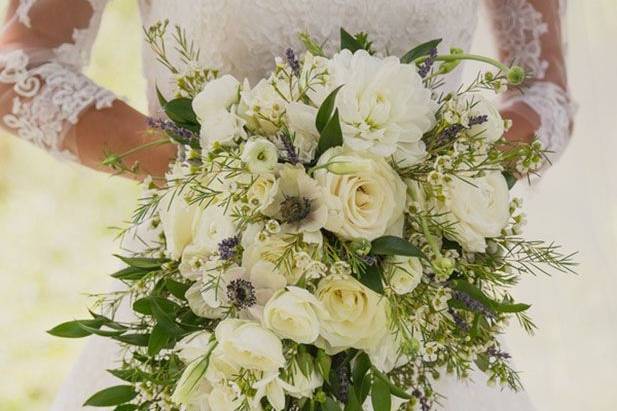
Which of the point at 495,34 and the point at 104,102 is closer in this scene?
the point at 104,102

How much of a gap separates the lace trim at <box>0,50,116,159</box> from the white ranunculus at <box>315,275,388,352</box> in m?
0.53

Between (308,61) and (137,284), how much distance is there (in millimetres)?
280

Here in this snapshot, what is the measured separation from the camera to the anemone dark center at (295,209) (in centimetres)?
71

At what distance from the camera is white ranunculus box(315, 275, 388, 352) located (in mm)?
718

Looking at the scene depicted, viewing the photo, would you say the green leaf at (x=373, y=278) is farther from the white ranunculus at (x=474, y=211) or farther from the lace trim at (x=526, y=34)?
the lace trim at (x=526, y=34)

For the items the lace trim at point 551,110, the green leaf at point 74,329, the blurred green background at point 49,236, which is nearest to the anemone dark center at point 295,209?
the green leaf at point 74,329

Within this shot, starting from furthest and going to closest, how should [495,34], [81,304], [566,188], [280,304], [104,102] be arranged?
[81,304]
[566,188]
[495,34]
[104,102]
[280,304]

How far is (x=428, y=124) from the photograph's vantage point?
776 millimetres

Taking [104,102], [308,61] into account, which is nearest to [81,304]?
[104,102]

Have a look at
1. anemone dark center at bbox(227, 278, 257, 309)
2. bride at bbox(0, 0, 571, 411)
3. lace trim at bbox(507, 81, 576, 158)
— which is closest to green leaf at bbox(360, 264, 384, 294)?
anemone dark center at bbox(227, 278, 257, 309)

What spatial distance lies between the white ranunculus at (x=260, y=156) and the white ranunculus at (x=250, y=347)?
0.46ft

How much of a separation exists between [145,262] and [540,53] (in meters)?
0.86

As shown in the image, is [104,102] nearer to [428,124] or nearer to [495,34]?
[428,124]

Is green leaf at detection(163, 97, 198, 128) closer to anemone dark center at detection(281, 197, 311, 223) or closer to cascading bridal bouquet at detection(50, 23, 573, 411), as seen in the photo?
cascading bridal bouquet at detection(50, 23, 573, 411)
